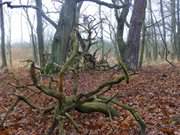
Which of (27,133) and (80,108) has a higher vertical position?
(80,108)

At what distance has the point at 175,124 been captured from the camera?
6652 millimetres

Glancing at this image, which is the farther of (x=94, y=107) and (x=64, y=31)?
(x=64, y=31)

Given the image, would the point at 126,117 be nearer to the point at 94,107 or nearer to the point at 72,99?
the point at 94,107

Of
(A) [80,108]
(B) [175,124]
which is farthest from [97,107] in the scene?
(B) [175,124]

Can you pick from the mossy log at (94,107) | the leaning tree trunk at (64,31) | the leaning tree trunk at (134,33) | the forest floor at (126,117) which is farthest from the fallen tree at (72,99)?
the leaning tree trunk at (64,31)

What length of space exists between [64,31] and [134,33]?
11.1 feet

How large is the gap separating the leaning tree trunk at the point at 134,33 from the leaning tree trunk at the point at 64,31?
2.91m

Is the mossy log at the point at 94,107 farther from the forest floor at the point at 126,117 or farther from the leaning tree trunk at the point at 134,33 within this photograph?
the leaning tree trunk at the point at 134,33

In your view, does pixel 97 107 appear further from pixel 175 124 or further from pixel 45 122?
pixel 175 124

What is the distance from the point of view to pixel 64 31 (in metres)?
16.6

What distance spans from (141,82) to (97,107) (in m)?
4.27

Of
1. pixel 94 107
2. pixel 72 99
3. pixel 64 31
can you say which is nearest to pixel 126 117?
pixel 94 107

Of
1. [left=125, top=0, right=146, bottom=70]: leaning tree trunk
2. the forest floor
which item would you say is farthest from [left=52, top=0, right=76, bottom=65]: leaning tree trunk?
the forest floor

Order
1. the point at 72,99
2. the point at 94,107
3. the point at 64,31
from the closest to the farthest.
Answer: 1. the point at 72,99
2. the point at 94,107
3. the point at 64,31
